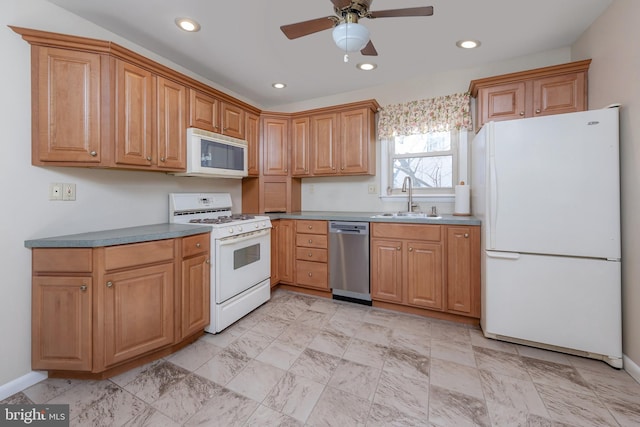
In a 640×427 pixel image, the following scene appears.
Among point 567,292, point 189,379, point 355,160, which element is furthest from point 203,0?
point 567,292

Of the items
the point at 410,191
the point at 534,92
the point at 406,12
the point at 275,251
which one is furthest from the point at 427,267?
the point at 406,12

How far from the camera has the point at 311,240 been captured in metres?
3.04

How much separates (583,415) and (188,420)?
2.07 m

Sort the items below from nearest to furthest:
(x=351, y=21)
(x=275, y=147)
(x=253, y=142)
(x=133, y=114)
Answer: (x=351, y=21)
(x=133, y=114)
(x=253, y=142)
(x=275, y=147)

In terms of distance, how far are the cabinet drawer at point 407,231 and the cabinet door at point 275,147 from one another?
1.48 metres

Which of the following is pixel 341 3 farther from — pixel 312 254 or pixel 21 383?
pixel 21 383

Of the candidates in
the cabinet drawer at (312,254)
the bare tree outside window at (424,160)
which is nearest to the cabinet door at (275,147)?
the cabinet drawer at (312,254)

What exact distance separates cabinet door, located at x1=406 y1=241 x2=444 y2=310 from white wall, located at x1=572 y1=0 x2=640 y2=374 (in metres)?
1.15

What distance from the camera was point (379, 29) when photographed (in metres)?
2.15

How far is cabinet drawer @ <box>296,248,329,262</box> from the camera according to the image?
2980 millimetres

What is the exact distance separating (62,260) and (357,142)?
2748 mm

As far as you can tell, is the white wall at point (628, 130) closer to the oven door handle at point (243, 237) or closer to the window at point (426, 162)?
the window at point (426, 162)

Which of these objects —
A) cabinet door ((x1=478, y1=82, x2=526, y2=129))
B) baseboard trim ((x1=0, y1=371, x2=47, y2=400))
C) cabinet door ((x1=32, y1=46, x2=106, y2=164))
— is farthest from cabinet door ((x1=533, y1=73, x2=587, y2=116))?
baseboard trim ((x1=0, y1=371, x2=47, y2=400))

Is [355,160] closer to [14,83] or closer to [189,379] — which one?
[189,379]
